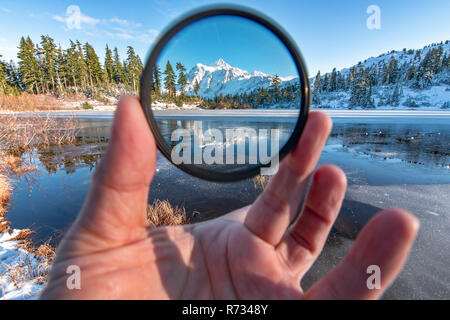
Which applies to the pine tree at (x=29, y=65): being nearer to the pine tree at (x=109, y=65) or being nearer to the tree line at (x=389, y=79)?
the pine tree at (x=109, y=65)

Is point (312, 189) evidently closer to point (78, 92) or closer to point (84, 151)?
point (84, 151)

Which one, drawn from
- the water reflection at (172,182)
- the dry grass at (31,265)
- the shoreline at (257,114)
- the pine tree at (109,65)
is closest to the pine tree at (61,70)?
the pine tree at (109,65)

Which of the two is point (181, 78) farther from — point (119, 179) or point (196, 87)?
point (119, 179)

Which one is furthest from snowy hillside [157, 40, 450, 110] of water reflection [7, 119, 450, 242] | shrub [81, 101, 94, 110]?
shrub [81, 101, 94, 110]

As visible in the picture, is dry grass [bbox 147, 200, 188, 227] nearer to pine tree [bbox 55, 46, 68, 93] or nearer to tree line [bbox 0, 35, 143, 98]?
tree line [bbox 0, 35, 143, 98]

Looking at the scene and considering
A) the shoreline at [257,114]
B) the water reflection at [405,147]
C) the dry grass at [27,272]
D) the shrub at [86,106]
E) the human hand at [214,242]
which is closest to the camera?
the human hand at [214,242]

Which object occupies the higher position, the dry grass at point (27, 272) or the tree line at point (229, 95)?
the tree line at point (229, 95)
